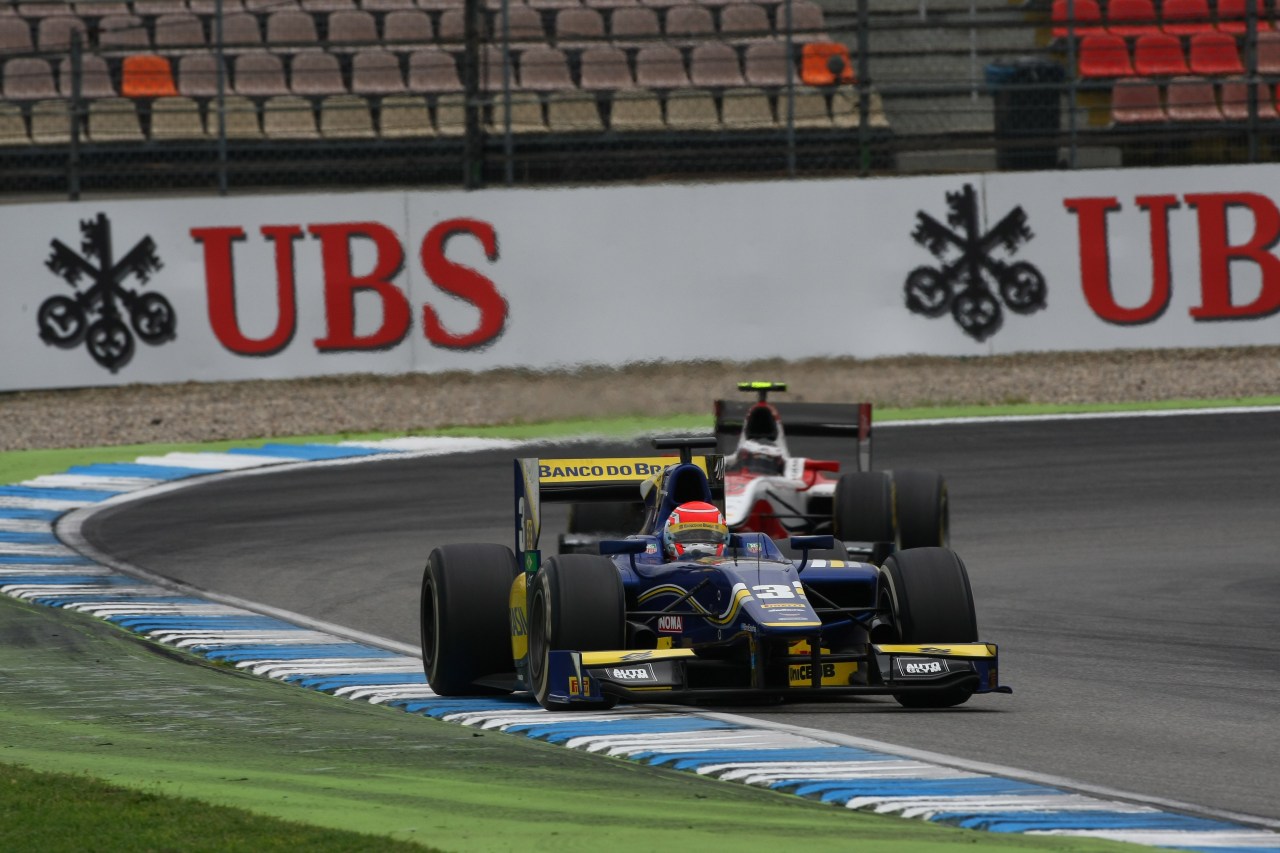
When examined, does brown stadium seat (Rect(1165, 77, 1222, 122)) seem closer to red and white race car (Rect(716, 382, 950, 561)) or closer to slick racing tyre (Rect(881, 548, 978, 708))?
red and white race car (Rect(716, 382, 950, 561))

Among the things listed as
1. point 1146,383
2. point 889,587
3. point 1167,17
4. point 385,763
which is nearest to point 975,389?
point 1146,383

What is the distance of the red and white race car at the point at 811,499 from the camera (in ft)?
42.5

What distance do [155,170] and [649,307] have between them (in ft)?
18.5

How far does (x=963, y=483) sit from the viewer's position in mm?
17297

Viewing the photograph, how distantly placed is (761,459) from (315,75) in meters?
13.5

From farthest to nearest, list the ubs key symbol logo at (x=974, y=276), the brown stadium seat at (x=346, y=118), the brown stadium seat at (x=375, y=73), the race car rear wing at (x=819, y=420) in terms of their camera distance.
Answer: the brown stadium seat at (x=375, y=73) < the brown stadium seat at (x=346, y=118) < the ubs key symbol logo at (x=974, y=276) < the race car rear wing at (x=819, y=420)

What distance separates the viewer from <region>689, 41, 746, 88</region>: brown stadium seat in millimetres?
25234

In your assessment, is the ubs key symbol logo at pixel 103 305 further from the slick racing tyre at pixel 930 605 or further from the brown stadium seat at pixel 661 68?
the slick racing tyre at pixel 930 605

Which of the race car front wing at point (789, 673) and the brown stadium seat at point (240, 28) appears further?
the brown stadium seat at point (240, 28)

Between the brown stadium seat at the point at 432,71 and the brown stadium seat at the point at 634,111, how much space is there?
2.07m

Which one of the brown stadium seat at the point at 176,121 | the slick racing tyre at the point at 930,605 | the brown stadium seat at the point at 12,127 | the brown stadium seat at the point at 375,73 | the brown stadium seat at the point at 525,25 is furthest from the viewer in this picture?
the brown stadium seat at the point at 375,73

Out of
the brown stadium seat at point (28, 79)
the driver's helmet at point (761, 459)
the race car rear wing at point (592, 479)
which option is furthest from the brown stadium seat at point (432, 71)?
the race car rear wing at point (592, 479)

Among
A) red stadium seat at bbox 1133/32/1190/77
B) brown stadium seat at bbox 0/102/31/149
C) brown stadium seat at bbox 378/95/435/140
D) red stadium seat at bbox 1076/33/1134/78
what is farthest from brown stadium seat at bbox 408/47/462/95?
red stadium seat at bbox 1133/32/1190/77

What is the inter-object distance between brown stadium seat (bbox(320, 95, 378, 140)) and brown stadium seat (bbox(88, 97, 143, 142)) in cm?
215
